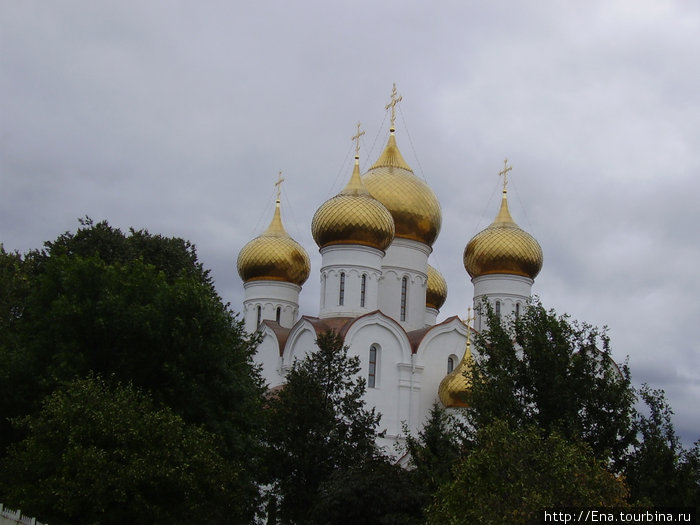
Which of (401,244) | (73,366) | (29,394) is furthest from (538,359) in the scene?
(401,244)

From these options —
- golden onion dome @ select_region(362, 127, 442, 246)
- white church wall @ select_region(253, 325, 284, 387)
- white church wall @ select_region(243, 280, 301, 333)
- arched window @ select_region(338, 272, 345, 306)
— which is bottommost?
white church wall @ select_region(253, 325, 284, 387)

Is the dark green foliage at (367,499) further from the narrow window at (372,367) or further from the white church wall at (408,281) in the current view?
the white church wall at (408,281)

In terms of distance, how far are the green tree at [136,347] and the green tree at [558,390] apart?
16.5 ft

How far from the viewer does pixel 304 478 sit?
71.7 ft

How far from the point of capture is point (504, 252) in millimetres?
36375

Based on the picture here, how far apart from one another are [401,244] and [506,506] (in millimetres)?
22867

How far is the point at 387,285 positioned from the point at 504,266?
4869 mm

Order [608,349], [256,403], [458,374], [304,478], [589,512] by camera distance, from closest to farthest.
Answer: [589,512], [608,349], [256,403], [304,478], [458,374]

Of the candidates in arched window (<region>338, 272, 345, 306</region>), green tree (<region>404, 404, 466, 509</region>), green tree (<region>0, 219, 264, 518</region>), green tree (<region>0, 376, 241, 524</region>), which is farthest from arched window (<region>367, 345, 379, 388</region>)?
green tree (<region>0, 376, 241, 524</region>)

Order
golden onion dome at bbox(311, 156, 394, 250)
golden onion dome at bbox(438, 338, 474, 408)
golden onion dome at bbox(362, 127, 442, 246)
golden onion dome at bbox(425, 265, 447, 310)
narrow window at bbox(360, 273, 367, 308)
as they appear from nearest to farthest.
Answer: golden onion dome at bbox(438, 338, 474, 408), narrow window at bbox(360, 273, 367, 308), golden onion dome at bbox(311, 156, 394, 250), golden onion dome at bbox(362, 127, 442, 246), golden onion dome at bbox(425, 265, 447, 310)

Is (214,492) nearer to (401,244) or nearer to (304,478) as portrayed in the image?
(304,478)

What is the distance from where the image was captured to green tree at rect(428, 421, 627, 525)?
42.9ft

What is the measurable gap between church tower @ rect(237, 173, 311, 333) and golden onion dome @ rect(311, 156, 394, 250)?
459 centimetres

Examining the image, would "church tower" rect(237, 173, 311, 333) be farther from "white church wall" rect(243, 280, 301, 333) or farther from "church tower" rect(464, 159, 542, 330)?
"church tower" rect(464, 159, 542, 330)
